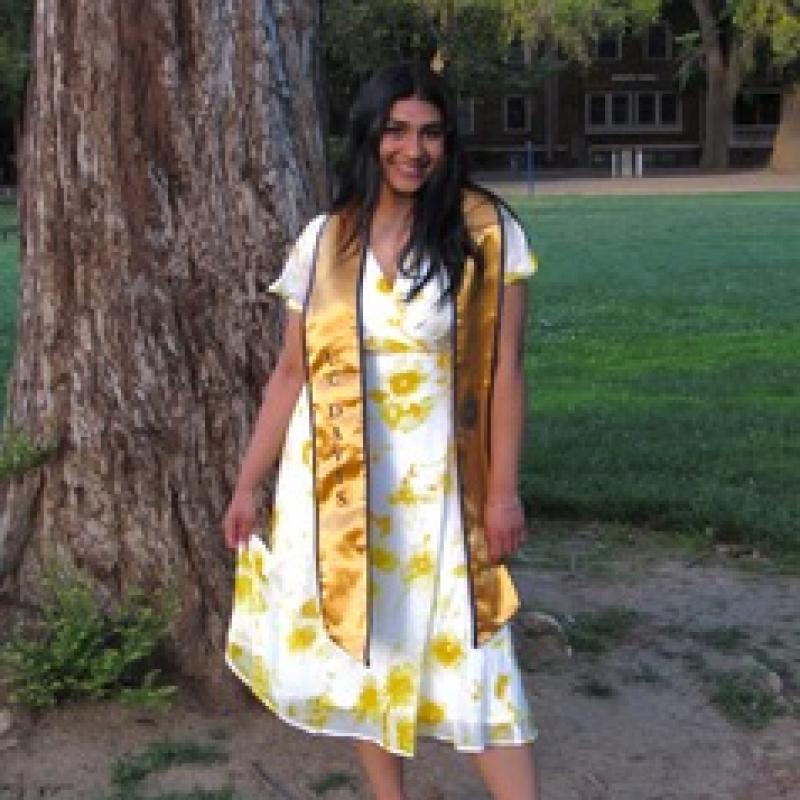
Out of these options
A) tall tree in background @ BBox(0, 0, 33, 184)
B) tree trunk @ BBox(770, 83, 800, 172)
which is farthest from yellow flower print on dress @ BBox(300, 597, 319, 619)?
tree trunk @ BBox(770, 83, 800, 172)

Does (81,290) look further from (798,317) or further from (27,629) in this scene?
(798,317)

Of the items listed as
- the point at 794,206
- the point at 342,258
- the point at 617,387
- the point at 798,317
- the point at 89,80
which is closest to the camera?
the point at 342,258

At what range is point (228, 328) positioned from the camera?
472 centimetres

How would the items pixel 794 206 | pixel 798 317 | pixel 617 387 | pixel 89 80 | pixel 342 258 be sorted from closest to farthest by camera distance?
pixel 342 258, pixel 89 80, pixel 617 387, pixel 798 317, pixel 794 206

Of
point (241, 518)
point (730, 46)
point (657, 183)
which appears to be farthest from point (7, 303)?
point (730, 46)

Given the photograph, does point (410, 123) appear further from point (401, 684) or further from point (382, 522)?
point (401, 684)

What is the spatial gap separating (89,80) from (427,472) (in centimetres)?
172

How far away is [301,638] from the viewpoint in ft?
12.0

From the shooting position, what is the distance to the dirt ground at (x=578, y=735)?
4.55 m

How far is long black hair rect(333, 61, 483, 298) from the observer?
3.44m

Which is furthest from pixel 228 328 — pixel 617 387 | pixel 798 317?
pixel 798 317

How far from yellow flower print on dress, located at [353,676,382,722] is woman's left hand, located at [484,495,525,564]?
14.4 inches

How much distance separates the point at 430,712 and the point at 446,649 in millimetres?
145

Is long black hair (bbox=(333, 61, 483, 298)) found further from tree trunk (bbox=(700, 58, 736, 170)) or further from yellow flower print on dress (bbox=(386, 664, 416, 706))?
tree trunk (bbox=(700, 58, 736, 170))
